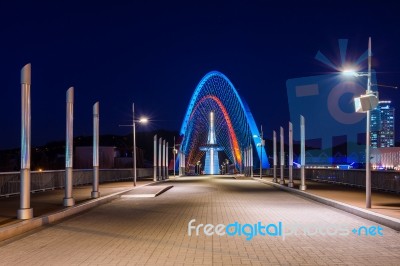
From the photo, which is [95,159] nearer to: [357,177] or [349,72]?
[349,72]

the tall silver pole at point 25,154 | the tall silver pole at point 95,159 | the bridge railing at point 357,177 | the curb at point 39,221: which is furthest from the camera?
the bridge railing at point 357,177

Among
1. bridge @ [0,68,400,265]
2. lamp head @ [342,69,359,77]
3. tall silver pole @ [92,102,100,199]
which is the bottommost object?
bridge @ [0,68,400,265]

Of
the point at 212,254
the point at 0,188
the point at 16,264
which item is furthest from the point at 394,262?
the point at 0,188

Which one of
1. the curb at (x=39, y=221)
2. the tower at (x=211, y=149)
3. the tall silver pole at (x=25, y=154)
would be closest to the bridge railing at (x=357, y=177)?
the curb at (x=39, y=221)

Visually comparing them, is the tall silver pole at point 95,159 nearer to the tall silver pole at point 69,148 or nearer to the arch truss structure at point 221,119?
the tall silver pole at point 69,148

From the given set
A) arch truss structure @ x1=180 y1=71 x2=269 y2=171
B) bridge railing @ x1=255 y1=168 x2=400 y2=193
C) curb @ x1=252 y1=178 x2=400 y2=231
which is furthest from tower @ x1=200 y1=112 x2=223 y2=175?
curb @ x1=252 y1=178 x2=400 y2=231

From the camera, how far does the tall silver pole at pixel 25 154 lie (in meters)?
15.5

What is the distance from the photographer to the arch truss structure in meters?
102

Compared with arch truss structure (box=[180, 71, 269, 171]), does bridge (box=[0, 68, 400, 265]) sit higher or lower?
lower

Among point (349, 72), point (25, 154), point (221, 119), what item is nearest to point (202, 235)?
point (25, 154)

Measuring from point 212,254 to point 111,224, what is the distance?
617cm

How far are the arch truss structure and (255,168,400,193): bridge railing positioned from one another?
43802mm

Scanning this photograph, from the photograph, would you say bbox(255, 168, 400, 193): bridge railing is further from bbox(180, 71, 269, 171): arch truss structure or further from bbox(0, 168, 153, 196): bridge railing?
bbox(180, 71, 269, 171): arch truss structure

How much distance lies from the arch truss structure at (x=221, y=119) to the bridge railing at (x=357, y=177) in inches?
1724
